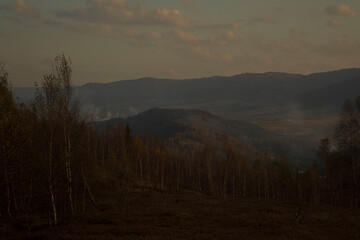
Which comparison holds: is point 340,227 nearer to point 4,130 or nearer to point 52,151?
point 52,151

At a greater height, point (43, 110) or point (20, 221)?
point (43, 110)

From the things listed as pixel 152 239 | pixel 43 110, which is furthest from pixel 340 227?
pixel 43 110

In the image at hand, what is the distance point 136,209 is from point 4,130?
833 inches

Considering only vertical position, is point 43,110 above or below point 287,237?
above

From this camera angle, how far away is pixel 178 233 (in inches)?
1105

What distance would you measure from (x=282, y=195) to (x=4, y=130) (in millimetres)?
89189

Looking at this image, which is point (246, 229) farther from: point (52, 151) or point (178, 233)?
point (52, 151)

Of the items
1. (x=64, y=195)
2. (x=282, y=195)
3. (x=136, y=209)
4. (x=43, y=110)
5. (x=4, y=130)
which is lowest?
(x=282, y=195)

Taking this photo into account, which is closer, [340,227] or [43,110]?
[43,110]

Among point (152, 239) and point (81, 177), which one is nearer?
point (152, 239)

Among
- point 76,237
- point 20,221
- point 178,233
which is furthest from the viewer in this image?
point 20,221

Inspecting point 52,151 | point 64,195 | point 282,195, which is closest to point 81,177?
point 64,195

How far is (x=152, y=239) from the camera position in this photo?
25453 mm

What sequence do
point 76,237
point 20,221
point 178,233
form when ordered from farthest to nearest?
point 20,221
point 178,233
point 76,237
